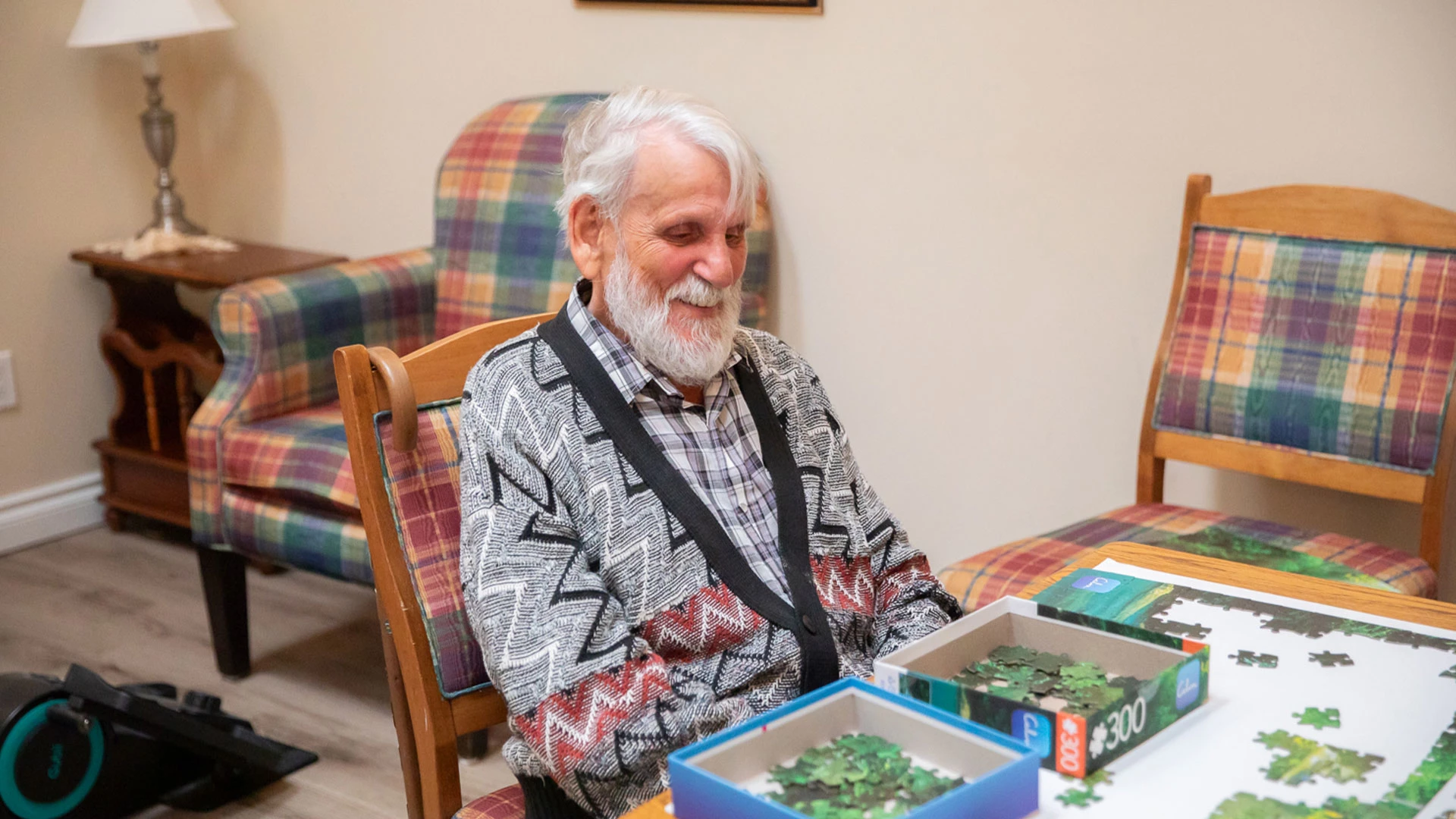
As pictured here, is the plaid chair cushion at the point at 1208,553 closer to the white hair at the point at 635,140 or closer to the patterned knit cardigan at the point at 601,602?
the patterned knit cardigan at the point at 601,602

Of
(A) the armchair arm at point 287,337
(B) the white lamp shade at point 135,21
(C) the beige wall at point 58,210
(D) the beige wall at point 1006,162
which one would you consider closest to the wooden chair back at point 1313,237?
(D) the beige wall at point 1006,162

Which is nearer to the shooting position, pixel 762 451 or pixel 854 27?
pixel 762 451

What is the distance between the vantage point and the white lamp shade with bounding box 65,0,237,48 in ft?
11.1

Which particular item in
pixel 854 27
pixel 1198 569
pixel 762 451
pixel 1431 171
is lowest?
pixel 1198 569

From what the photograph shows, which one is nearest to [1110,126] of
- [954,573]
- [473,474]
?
[954,573]

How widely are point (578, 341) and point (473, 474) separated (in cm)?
19

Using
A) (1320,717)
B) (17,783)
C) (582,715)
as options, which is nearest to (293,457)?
(17,783)

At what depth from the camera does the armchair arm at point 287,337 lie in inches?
111

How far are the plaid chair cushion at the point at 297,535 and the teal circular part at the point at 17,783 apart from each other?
51 cm

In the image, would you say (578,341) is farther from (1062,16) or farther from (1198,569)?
(1062,16)

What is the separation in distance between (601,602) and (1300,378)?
135 centimetres

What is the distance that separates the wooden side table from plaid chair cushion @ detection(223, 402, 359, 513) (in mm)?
667

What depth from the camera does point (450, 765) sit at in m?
1.46

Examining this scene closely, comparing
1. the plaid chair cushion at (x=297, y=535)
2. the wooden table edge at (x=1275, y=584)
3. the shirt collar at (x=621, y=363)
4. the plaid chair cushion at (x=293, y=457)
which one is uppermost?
the shirt collar at (x=621, y=363)
